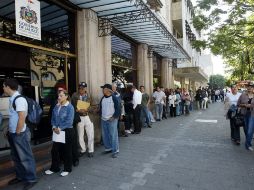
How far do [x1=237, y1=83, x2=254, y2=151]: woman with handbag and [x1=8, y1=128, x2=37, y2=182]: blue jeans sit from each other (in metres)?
5.49

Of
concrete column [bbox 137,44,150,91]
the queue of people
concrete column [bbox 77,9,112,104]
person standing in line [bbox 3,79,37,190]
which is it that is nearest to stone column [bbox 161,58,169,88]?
concrete column [bbox 137,44,150,91]

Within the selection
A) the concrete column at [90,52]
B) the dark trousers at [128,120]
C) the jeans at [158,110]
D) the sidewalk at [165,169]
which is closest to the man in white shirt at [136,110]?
the dark trousers at [128,120]

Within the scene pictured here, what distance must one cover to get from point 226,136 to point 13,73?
719 cm

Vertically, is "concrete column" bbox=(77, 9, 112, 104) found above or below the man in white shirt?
above

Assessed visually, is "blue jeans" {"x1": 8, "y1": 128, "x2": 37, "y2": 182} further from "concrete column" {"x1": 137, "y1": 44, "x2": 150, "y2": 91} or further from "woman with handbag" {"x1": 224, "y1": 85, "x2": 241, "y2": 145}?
"concrete column" {"x1": 137, "y1": 44, "x2": 150, "y2": 91}

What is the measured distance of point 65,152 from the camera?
557 centimetres

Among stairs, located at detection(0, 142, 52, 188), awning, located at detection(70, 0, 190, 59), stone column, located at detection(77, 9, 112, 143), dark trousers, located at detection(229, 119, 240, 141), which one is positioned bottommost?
stairs, located at detection(0, 142, 52, 188)

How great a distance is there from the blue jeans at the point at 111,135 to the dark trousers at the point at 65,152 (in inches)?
58.8

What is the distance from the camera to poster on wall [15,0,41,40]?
6.30 meters

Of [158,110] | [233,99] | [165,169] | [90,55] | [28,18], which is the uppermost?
[28,18]

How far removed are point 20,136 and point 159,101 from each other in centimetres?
1003

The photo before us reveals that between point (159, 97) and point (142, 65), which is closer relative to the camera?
point (159, 97)

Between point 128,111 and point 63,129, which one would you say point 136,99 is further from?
point 63,129

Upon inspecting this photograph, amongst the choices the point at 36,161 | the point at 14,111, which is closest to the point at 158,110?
the point at 36,161
